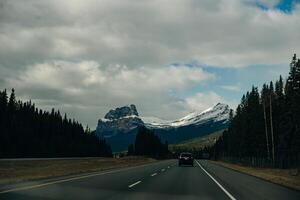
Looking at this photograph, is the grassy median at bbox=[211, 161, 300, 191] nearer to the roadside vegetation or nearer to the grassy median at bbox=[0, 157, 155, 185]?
the roadside vegetation

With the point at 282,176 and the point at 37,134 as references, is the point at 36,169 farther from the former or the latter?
the point at 37,134

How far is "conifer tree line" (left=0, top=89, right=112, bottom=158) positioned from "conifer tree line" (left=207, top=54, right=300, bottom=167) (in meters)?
48.0

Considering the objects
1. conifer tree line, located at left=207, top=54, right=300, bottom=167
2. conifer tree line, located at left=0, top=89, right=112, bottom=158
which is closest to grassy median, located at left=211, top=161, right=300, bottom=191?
conifer tree line, located at left=207, top=54, right=300, bottom=167

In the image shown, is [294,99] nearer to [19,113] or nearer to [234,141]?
[234,141]

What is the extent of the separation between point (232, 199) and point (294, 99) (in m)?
55.4

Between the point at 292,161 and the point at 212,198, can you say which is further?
the point at 292,161

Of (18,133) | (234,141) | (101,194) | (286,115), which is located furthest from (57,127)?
(101,194)

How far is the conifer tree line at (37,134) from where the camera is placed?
106 meters

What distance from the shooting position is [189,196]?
17.7m

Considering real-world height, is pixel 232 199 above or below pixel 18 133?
below

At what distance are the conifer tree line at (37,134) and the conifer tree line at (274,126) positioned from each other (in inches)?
1888

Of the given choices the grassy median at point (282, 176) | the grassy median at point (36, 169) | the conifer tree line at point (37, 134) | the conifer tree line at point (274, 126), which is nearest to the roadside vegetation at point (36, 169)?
the grassy median at point (36, 169)

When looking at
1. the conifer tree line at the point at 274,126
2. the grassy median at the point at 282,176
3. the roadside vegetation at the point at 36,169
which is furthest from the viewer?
the conifer tree line at the point at 274,126

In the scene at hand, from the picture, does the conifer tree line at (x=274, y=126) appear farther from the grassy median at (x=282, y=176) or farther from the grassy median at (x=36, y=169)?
the grassy median at (x=36, y=169)
